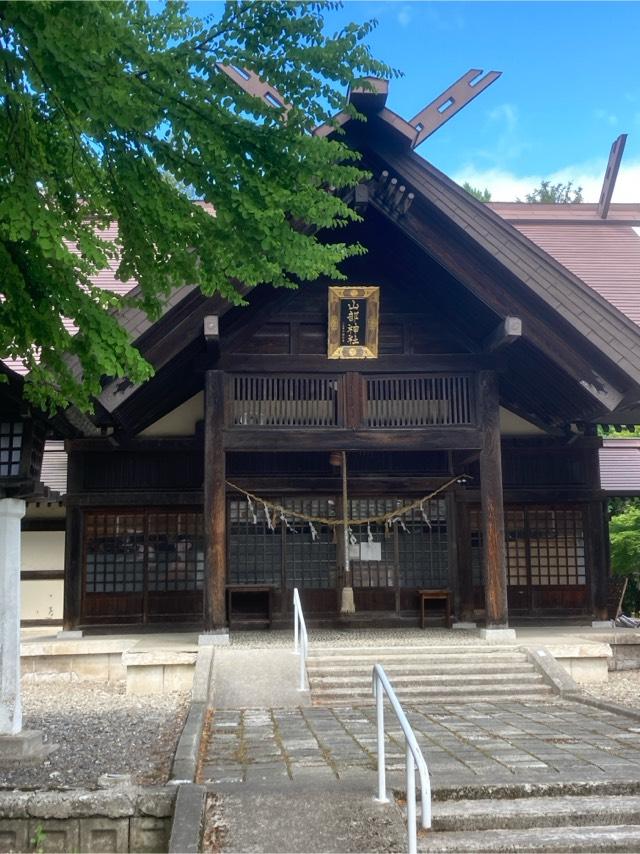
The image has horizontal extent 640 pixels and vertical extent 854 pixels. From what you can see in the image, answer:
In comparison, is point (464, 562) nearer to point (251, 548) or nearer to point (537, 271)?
point (251, 548)

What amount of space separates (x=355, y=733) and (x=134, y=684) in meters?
3.83

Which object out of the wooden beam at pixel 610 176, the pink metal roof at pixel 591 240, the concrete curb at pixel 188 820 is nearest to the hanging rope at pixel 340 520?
the pink metal roof at pixel 591 240

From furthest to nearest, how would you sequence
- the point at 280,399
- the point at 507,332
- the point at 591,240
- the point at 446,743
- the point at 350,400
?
the point at 591,240 → the point at 280,399 → the point at 350,400 → the point at 507,332 → the point at 446,743

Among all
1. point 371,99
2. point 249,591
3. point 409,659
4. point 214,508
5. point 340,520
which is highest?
point 371,99

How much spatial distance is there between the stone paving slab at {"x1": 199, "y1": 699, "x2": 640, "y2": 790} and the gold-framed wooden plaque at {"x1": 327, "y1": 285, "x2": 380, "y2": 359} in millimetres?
4966

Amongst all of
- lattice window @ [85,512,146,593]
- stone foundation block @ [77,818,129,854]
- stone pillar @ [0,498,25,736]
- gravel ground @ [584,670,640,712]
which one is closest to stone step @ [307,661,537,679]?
gravel ground @ [584,670,640,712]

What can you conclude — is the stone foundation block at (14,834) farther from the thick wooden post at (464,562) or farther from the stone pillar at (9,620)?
the thick wooden post at (464,562)

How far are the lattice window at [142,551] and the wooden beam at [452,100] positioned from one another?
7.12 meters

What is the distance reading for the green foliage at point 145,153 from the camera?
442cm

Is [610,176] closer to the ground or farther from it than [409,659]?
farther from it

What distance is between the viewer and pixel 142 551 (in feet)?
43.4

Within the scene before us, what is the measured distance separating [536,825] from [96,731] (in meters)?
4.40

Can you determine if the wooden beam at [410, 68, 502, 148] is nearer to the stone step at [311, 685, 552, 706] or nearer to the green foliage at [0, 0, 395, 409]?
the green foliage at [0, 0, 395, 409]

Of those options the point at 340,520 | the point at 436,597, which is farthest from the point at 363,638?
the point at 340,520
